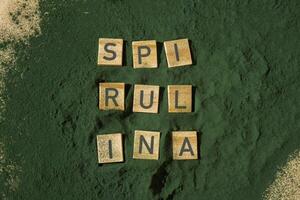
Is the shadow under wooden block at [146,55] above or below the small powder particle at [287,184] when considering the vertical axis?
above

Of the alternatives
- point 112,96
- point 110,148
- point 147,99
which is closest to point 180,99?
point 147,99

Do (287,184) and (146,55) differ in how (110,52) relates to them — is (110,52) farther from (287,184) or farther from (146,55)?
(287,184)

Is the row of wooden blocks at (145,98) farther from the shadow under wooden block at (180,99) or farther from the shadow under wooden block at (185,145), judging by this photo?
the shadow under wooden block at (185,145)

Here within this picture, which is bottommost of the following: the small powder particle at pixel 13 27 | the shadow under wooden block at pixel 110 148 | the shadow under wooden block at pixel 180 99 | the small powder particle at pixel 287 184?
the small powder particle at pixel 287 184

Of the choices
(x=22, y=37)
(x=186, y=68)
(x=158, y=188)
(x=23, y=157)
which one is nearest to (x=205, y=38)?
(x=186, y=68)

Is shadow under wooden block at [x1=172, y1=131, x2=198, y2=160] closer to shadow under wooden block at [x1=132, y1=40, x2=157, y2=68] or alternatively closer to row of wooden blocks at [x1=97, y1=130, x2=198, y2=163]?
row of wooden blocks at [x1=97, y1=130, x2=198, y2=163]

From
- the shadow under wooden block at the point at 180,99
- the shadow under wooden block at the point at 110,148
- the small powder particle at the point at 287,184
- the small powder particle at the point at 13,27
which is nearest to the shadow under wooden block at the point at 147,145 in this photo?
the shadow under wooden block at the point at 110,148
